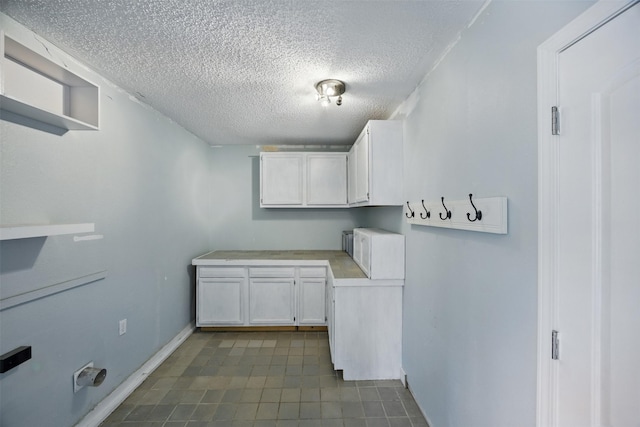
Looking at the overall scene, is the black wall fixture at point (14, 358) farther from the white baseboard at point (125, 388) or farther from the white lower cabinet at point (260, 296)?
the white lower cabinet at point (260, 296)

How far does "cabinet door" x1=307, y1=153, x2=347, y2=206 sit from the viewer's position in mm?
3332

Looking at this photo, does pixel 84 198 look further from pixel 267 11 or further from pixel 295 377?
pixel 295 377

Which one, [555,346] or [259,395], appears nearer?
[555,346]

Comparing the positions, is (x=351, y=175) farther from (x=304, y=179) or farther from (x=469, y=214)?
(x=469, y=214)

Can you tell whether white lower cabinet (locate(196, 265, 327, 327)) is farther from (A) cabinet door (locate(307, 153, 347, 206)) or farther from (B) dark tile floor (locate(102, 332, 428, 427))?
(A) cabinet door (locate(307, 153, 347, 206))

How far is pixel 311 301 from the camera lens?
10.1 feet

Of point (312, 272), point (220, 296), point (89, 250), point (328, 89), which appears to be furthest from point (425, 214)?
point (220, 296)

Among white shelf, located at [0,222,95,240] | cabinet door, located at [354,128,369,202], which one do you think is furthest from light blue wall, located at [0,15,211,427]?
cabinet door, located at [354,128,369,202]

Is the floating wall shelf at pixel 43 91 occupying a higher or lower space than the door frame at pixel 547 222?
higher

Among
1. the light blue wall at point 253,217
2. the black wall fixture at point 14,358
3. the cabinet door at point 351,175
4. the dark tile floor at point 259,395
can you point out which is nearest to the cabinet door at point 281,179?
the light blue wall at point 253,217

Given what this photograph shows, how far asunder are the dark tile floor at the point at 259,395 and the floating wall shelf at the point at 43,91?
1.90 metres

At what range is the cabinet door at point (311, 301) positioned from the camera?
121 inches

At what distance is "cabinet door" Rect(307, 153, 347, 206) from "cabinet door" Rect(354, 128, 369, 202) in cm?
53

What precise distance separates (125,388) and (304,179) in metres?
2.53
